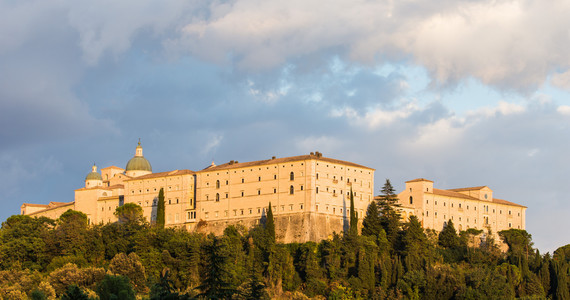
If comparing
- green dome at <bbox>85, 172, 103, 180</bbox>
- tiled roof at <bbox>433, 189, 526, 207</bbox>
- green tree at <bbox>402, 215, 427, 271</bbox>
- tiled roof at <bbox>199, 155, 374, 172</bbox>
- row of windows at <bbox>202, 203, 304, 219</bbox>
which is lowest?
green tree at <bbox>402, 215, 427, 271</bbox>

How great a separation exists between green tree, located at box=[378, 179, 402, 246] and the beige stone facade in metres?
4.03

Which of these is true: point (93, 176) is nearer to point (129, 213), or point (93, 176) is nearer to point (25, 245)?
point (129, 213)

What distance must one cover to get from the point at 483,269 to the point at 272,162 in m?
24.2

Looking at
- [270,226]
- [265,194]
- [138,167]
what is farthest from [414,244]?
[138,167]

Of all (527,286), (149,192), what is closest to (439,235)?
(527,286)

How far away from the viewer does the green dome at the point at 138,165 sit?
113750 millimetres

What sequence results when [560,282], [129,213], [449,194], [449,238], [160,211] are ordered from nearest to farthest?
[560,282] < [449,238] < [160,211] < [129,213] < [449,194]

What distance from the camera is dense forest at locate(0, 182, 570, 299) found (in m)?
76.8

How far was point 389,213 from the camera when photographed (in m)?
88.5

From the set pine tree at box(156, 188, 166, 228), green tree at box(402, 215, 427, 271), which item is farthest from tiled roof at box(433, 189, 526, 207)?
pine tree at box(156, 188, 166, 228)

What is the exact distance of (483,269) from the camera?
82.4 m

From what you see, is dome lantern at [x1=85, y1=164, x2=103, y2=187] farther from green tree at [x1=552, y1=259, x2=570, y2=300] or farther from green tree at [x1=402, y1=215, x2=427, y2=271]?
green tree at [x1=552, y1=259, x2=570, y2=300]

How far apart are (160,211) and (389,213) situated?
977 inches

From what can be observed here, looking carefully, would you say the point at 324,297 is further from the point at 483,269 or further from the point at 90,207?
the point at 90,207
